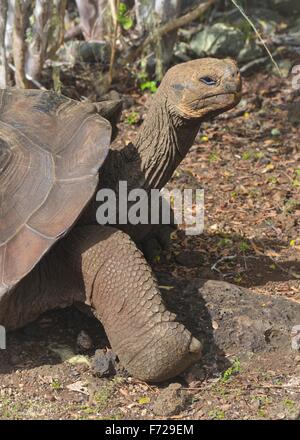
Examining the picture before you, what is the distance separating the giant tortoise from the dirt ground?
0.21 metres

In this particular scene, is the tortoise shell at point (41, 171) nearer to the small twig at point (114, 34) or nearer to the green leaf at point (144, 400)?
the green leaf at point (144, 400)

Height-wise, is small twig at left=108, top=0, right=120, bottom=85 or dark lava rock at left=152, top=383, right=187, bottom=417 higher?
small twig at left=108, top=0, right=120, bottom=85

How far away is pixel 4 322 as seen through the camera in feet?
15.4

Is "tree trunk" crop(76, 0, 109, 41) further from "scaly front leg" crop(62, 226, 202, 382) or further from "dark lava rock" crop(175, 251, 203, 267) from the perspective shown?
"scaly front leg" crop(62, 226, 202, 382)

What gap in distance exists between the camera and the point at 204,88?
4.74 m

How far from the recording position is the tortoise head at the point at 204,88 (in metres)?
4.68

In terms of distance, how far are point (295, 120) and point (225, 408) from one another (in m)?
4.91

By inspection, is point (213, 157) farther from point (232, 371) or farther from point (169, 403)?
point (169, 403)

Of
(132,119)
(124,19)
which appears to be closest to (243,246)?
(132,119)

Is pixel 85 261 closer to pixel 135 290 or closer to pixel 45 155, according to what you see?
pixel 135 290

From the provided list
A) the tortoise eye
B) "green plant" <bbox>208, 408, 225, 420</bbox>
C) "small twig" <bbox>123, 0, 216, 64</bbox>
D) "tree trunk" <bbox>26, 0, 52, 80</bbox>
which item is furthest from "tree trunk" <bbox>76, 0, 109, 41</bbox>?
"green plant" <bbox>208, 408, 225, 420</bbox>

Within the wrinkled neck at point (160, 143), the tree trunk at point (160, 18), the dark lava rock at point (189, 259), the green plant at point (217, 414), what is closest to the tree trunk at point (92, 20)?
the tree trunk at point (160, 18)

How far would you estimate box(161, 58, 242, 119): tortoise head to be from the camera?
4.68m

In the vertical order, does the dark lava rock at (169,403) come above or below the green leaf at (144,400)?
above
